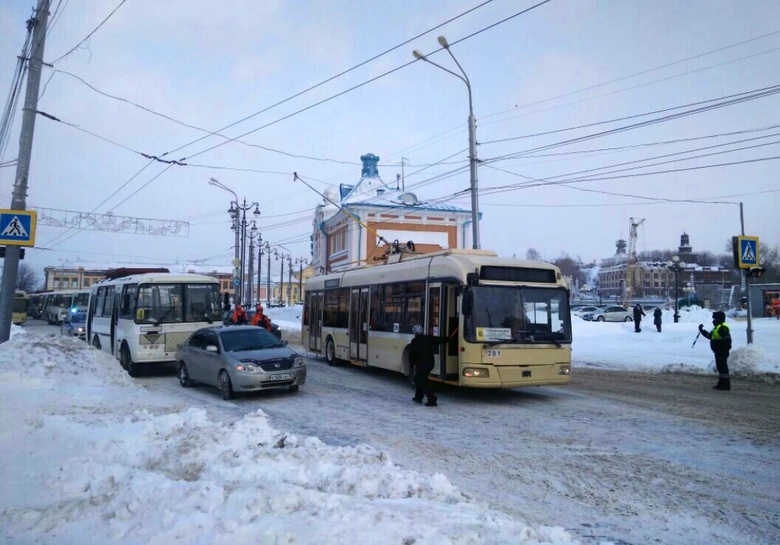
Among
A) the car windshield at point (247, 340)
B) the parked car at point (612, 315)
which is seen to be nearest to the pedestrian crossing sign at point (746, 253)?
the car windshield at point (247, 340)

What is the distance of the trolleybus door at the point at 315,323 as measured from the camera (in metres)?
20.5

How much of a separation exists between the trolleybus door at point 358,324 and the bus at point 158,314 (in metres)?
3.94

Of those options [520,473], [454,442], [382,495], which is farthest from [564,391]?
[382,495]

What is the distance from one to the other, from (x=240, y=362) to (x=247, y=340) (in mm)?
1193

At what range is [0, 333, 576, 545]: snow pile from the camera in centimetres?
450

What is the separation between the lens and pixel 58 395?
11.5 metres

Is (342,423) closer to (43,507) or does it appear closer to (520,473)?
(520,473)

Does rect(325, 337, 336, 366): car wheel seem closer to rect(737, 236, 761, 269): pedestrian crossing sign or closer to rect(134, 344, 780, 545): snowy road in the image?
rect(134, 344, 780, 545): snowy road

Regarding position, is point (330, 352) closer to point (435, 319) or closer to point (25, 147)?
point (435, 319)

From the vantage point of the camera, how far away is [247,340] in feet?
44.3

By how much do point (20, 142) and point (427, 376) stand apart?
12.4 meters

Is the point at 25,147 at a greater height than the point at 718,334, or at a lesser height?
greater

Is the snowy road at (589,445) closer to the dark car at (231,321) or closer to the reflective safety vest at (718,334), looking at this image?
the reflective safety vest at (718,334)

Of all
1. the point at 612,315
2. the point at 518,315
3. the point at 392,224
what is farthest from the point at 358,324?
the point at 612,315
